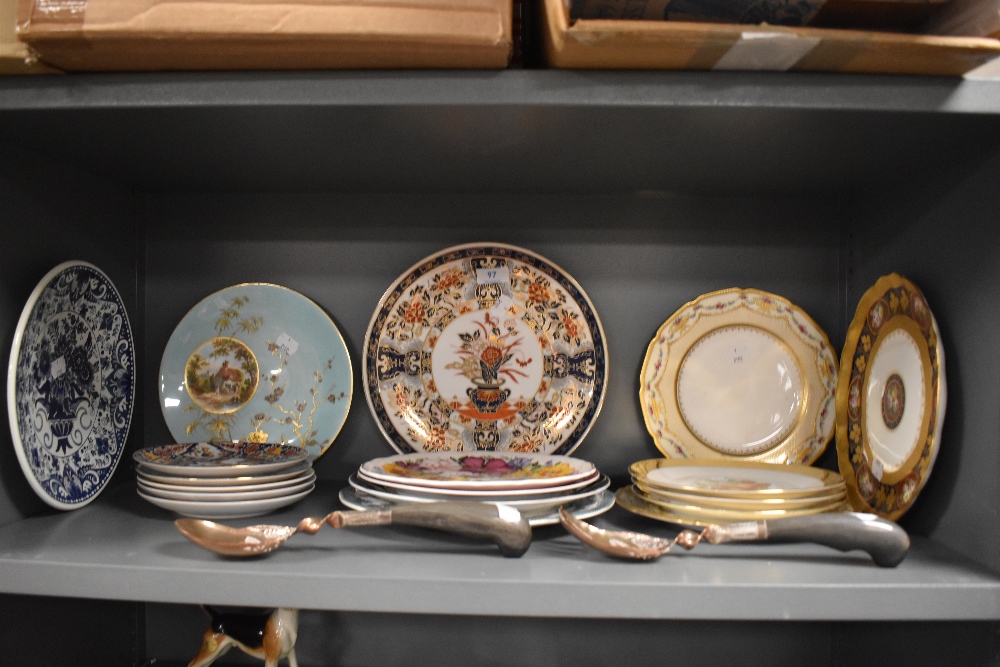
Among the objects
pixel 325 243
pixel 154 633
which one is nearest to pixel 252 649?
pixel 154 633

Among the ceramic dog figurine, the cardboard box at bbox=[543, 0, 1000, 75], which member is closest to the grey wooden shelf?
the ceramic dog figurine

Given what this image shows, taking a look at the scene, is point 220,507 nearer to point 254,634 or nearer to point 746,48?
point 254,634

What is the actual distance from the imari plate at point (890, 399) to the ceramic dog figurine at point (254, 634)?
720mm

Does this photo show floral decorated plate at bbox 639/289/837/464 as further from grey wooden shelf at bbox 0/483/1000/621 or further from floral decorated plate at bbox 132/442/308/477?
floral decorated plate at bbox 132/442/308/477

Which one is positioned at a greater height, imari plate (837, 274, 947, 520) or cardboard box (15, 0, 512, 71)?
cardboard box (15, 0, 512, 71)

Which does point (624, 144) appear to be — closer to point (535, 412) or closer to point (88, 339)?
point (535, 412)

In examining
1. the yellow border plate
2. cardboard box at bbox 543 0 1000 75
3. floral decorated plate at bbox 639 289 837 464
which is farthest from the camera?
floral decorated plate at bbox 639 289 837 464

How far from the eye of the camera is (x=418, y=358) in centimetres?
97

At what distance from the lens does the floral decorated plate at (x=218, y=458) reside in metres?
0.73

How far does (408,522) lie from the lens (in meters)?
0.67

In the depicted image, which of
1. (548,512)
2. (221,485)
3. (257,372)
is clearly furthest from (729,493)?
(257,372)

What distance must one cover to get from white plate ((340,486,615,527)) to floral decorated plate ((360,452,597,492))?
0.10 ft

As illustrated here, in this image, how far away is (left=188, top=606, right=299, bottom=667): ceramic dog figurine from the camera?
0.78 metres

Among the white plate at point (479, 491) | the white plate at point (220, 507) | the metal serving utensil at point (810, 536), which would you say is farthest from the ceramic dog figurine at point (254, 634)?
the metal serving utensil at point (810, 536)
